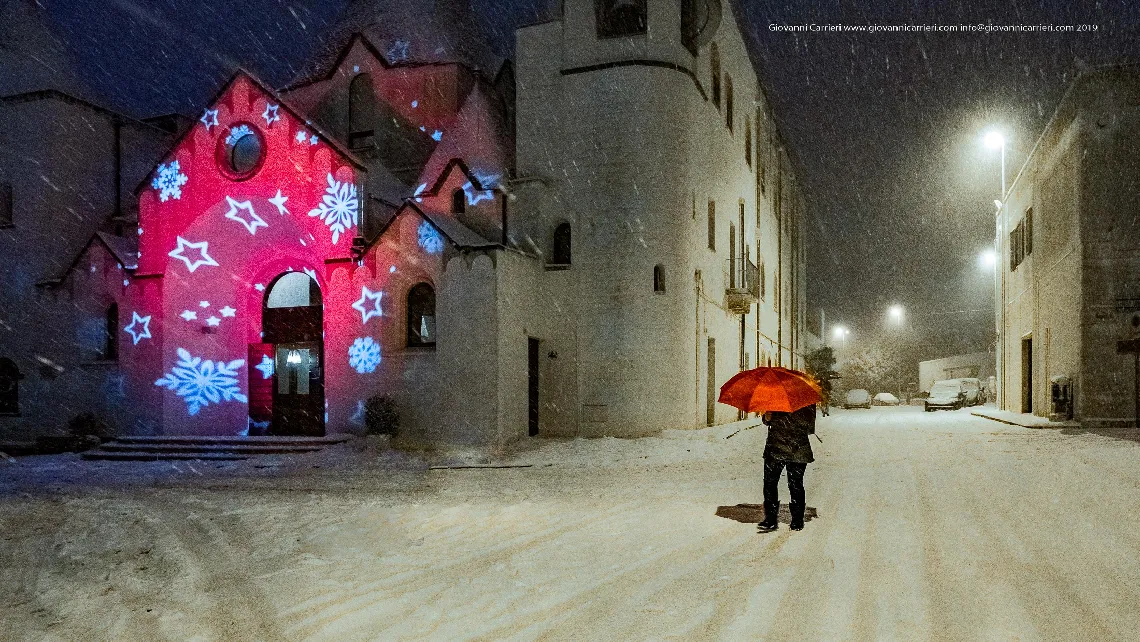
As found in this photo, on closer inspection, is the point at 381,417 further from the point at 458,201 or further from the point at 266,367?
the point at 458,201

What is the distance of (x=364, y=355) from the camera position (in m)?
21.1

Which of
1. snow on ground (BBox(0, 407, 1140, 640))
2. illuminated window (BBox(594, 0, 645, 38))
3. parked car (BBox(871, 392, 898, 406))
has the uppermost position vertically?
illuminated window (BBox(594, 0, 645, 38))

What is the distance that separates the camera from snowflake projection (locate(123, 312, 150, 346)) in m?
23.2

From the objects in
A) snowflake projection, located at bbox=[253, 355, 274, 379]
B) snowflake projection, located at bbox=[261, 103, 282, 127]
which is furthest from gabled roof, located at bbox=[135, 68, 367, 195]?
snowflake projection, located at bbox=[253, 355, 274, 379]

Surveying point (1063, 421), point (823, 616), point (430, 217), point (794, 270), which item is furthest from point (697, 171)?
point (794, 270)

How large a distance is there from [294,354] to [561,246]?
8.19 metres

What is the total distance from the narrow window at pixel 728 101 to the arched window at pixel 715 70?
1447 millimetres

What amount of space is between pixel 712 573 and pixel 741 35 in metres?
27.5

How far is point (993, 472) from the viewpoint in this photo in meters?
13.6

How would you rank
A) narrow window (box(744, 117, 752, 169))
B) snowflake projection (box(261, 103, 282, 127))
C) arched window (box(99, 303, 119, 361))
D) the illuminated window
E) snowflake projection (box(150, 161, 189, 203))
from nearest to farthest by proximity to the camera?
the illuminated window
snowflake projection (box(261, 103, 282, 127))
snowflake projection (box(150, 161, 189, 203))
arched window (box(99, 303, 119, 361))
narrow window (box(744, 117, 752, 169))

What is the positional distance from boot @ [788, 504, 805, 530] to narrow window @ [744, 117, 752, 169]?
2450 centimetres

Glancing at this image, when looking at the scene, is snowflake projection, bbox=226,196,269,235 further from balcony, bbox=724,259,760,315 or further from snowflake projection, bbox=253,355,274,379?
balcony, bbox=724,259,760,315

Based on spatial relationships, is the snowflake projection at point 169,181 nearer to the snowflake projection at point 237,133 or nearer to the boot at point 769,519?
the snowflake projection at point 237,133

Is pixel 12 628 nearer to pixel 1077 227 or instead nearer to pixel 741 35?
pixel 1077 227
